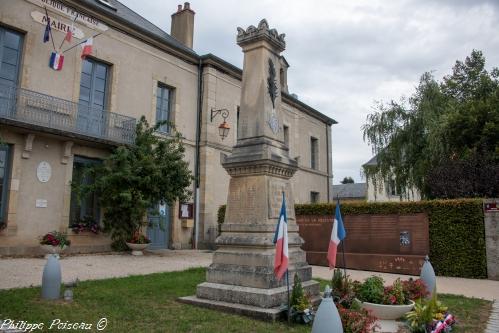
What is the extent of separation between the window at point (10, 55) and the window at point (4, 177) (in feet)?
6.53

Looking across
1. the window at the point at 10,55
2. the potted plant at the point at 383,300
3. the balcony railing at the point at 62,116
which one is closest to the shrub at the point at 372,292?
the potted plant at the point at 383,300

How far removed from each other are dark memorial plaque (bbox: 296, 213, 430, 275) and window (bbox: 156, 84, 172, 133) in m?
7.59

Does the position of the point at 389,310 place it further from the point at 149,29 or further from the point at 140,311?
the point at 149,29

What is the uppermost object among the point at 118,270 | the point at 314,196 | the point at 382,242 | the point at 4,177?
the point at 314,196

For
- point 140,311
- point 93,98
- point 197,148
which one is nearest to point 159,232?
point 197,148

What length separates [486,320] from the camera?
19.6 feet

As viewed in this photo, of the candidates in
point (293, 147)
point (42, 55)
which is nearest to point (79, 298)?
point (42, 55)

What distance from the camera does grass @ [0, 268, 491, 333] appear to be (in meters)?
4.84

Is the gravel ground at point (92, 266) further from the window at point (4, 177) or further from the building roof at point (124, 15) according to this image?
the building roof at point (124, 15)

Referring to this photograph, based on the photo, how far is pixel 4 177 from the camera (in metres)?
11.7

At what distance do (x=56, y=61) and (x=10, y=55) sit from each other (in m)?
1.27

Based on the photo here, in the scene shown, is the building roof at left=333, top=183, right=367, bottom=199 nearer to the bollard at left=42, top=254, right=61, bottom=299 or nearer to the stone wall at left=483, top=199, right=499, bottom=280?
the stone wall at left=483, top=199, right=499, bottom=280

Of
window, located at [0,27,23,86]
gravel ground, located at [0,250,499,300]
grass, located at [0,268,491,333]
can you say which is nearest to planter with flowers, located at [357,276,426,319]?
grass, located at [0,268,491,333]

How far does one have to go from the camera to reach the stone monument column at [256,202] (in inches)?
230
